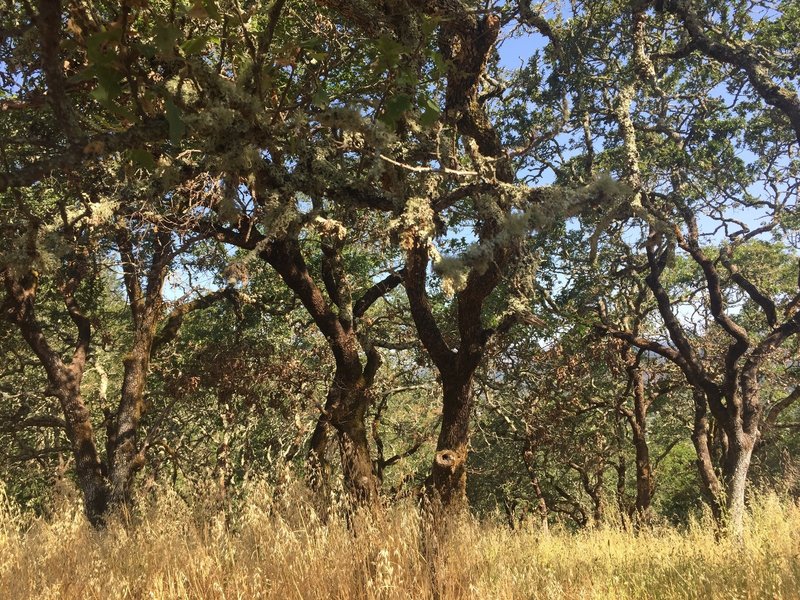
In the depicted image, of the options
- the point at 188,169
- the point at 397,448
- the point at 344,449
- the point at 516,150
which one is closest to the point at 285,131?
the point at 188,169

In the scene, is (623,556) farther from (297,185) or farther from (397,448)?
(397,448)

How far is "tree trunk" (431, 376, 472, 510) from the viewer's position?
5.66 m

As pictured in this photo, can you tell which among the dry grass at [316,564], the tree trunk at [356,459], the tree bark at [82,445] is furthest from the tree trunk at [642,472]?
the tree bark at [82,445]

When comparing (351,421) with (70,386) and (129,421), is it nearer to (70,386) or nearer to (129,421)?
(129,421)

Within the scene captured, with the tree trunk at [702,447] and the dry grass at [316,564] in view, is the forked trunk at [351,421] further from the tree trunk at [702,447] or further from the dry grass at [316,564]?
the tree trunk at [702,447]

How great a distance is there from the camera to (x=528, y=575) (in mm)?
4047

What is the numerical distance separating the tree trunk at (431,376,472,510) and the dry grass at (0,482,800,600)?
74cm

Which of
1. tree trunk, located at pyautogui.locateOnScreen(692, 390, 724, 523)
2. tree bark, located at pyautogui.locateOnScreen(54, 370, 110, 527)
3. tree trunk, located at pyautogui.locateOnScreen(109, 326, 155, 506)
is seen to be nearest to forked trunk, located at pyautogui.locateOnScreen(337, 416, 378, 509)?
tree trunk, located at pyautogui.locateOnScreen(109, 326, 155, 506)

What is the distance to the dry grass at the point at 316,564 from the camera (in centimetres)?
341

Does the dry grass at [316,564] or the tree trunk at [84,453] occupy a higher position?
the tree trunk at [84,453]

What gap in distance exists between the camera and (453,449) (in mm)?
5848

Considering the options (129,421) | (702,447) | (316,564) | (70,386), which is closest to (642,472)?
(702,447)

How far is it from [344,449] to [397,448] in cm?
928

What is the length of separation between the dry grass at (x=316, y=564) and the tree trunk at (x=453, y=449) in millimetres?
743
